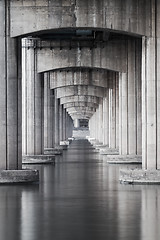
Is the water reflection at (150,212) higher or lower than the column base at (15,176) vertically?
lower

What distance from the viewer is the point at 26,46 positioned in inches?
1967

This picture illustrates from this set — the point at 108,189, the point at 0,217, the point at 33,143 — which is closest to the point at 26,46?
the point at 33,143

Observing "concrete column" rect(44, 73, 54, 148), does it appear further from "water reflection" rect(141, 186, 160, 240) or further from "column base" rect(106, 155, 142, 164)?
"water reflection" rect(141, 186, 160, 240)

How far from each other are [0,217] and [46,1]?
1371cm

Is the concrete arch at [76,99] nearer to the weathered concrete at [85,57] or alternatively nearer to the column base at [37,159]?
the weathered concrete at [85,57]

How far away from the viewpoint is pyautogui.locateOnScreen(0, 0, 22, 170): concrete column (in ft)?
103

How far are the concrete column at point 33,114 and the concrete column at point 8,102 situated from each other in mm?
19593

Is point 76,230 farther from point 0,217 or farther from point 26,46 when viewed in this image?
point 26,46

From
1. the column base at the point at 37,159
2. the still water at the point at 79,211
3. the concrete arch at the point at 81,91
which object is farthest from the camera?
the concrete arch at the point at 81,91

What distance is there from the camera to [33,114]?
172ft

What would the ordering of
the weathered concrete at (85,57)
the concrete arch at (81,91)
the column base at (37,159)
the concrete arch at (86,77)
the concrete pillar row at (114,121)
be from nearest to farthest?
the weathered concrete at (85,57), the column base at (37,159), the concrete arch at (86,77), the concrete pillar row at (114,121), the concrete arch at (81,91)

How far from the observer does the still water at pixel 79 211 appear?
54.4 ft

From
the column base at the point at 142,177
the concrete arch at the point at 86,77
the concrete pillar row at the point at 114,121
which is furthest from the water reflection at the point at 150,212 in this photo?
the concrete pillar row at the point at 114,121

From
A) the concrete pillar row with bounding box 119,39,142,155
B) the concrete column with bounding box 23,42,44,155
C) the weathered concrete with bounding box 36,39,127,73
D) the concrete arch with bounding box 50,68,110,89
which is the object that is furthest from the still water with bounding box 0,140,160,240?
the concrete arch with bounding box 50,68,110,89
